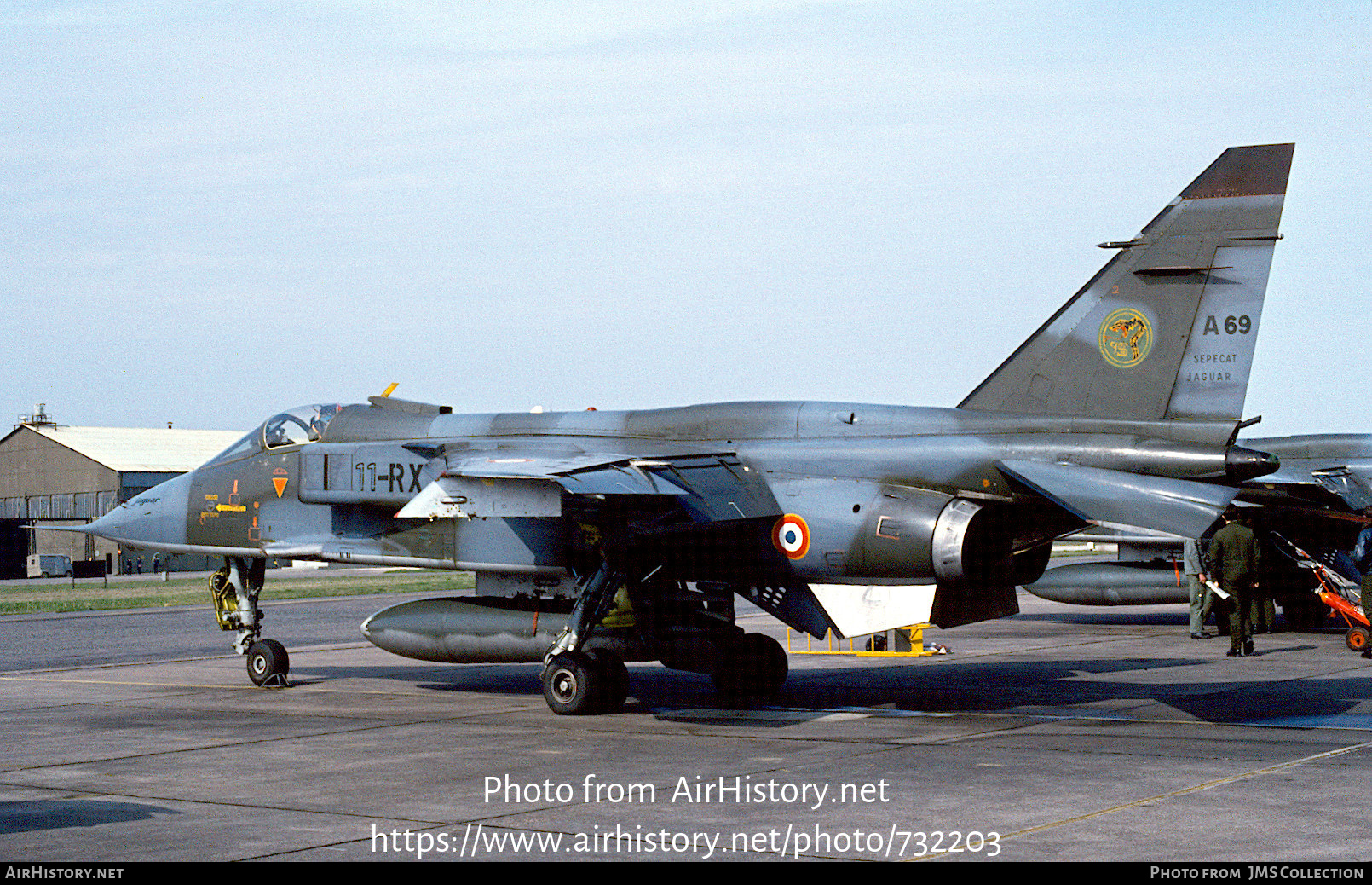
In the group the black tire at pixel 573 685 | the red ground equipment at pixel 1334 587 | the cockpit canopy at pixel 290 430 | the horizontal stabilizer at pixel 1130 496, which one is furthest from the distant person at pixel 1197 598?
the cockpit canopy at pixel 290 430

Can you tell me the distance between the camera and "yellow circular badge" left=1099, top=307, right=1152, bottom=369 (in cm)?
1271

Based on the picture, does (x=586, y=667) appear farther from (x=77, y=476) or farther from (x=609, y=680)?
(x=77, y=476)

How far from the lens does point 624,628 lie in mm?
14680

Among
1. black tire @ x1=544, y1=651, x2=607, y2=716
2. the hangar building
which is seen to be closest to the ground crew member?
black tire @ x1=544, y1=651, x2=607, y2=716

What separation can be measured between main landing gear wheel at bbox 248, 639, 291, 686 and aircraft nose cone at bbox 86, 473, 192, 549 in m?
Answer: 1.61

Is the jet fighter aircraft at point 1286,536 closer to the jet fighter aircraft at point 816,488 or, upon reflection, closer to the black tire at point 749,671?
the black tire at point 749,671

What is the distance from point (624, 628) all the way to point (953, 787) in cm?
604

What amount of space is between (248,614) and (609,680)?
5.60m

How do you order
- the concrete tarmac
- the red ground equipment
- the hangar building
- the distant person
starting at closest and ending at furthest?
the concrete tarmac
the red ground equipment
the distant person
the hangar building

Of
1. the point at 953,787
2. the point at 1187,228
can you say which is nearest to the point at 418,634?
the point at 953,787

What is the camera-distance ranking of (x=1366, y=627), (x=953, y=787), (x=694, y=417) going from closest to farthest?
(x=953, y=787)
(x=694, y=417)
(x=1366, y=627)

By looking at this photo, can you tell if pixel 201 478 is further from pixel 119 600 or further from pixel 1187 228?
pixel 119 600

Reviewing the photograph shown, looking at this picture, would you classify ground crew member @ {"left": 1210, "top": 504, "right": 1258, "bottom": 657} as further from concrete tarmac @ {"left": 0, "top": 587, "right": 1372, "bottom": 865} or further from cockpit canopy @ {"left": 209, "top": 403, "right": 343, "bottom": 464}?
cockpit canopy @ {"left": 209, "top": 403, "right": 343, "bottom": 464}

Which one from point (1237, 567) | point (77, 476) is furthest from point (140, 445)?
point (1237, 567)
